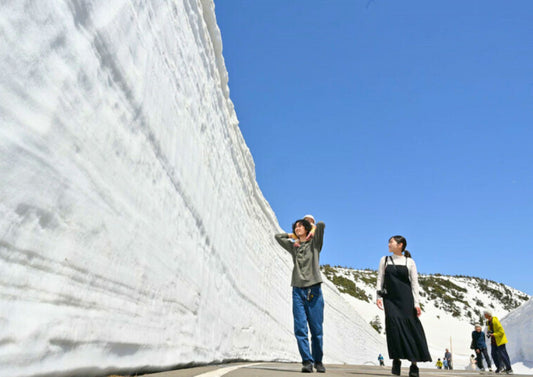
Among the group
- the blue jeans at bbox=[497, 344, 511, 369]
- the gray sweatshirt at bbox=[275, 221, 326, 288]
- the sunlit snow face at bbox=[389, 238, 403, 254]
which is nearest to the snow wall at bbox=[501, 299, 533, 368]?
the blue jeans at bbox=[497, 344, 511, 369]

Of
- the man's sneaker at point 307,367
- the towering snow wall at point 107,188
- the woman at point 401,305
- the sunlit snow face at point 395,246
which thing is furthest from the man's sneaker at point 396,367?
the towering snow wall at point 107,188

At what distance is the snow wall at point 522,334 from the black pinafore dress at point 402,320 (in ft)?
50.7

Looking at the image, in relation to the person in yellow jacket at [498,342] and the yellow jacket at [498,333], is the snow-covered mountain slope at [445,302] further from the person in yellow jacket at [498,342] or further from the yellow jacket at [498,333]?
the yellow jacket at [498,333]

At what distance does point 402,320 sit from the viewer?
17.7 feet

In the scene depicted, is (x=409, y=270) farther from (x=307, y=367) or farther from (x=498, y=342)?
(x=498, y=342)

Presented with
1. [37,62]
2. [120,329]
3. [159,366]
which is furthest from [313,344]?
[37,62]

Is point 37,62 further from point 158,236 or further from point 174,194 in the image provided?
point 174,194

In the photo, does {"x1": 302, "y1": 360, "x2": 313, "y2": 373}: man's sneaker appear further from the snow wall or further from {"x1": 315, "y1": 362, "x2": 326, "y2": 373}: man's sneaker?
the snow wall

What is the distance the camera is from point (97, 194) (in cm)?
247

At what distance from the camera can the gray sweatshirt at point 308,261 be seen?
5.40m

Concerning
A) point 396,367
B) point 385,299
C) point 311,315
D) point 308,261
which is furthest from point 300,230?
point 396,367

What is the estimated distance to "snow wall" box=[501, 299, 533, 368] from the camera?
61.5 ft

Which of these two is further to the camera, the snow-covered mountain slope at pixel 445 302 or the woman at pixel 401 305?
the snow-covered mountain slope at pixel 445 302

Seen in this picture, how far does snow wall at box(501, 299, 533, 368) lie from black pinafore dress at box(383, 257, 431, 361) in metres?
15.4
